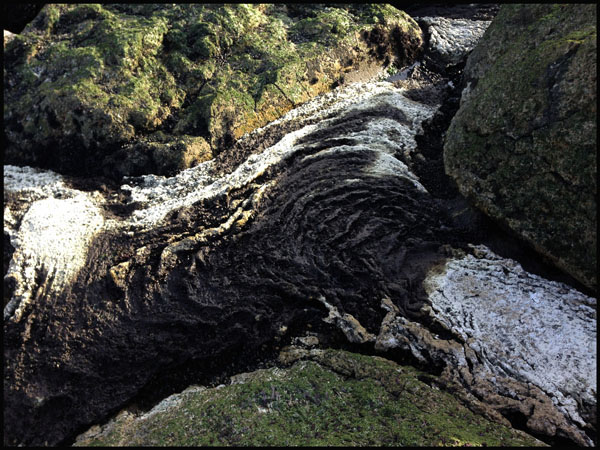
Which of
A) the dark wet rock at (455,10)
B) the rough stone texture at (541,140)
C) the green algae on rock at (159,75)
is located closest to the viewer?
the rough stone texture at (541,140)

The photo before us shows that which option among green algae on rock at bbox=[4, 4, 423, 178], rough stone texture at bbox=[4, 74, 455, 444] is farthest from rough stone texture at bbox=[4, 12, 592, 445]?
green algae on rock at bbox=[4, 4, 423, 178]

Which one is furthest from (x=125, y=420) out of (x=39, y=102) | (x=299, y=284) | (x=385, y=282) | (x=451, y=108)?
(x=451, y=108)

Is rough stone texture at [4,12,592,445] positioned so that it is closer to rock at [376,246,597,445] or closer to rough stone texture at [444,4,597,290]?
rock at [376,246,597,445]

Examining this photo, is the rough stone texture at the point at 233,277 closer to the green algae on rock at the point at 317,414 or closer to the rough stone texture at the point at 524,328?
the rough stone texture at the point at 524,328

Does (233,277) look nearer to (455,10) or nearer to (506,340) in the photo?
(506,340)

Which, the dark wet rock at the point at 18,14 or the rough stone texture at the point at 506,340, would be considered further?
the dark wet rock at the point at 18,14

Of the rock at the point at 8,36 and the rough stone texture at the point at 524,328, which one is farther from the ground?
the rock at the point at 8,36

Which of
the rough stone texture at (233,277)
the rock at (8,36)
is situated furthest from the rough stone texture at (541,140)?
the rock at (8,36)
